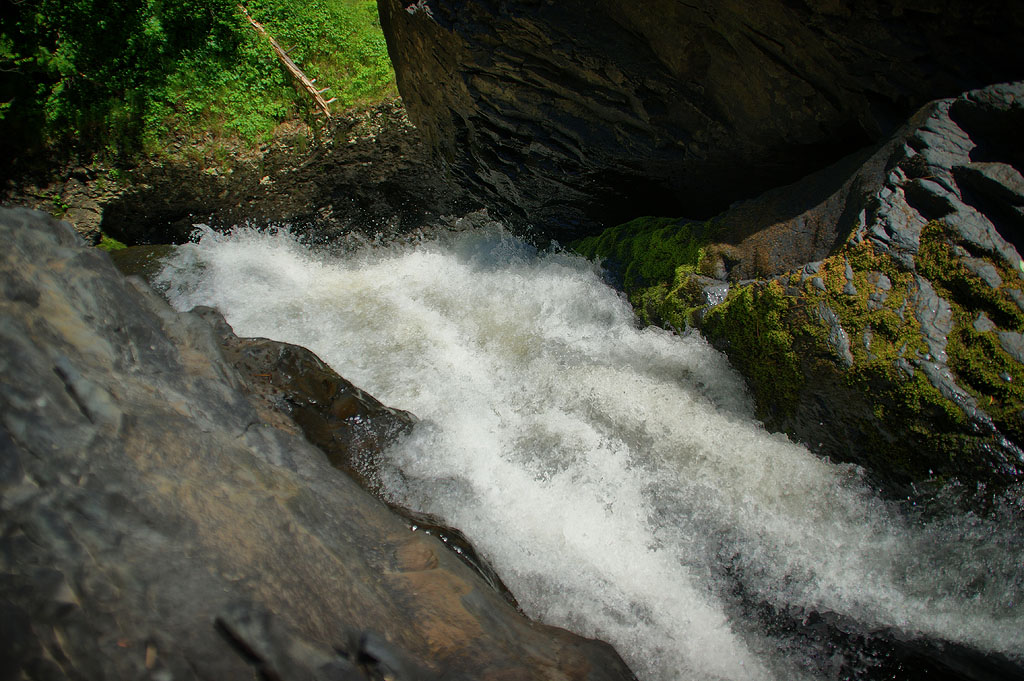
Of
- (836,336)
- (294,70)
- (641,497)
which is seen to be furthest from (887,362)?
(294,70)

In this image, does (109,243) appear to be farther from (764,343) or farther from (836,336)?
(836,336)

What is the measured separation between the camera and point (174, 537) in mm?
1528

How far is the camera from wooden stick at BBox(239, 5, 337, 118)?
7480 millimetres

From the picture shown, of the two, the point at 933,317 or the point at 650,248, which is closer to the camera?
the point at 933,317

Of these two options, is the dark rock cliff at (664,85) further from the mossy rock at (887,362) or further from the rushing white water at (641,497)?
the rushing white water at (641,497)

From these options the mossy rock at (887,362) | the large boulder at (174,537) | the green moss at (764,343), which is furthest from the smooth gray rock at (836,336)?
the large boulder at (174,537)

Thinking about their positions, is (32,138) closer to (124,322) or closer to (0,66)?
(0,66)

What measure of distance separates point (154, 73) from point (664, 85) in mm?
6727

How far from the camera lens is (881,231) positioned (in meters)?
3.05

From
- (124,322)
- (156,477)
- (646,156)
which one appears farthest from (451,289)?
(156,477)

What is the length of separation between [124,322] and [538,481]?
219 cm

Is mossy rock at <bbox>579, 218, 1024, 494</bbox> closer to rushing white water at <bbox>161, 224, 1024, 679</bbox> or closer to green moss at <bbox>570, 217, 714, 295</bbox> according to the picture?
rushing white water at <bbox>161, 224, 1024, 679</bbox>

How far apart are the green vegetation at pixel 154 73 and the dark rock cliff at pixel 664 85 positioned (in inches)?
96.7

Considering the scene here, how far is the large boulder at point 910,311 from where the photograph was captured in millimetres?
2604
